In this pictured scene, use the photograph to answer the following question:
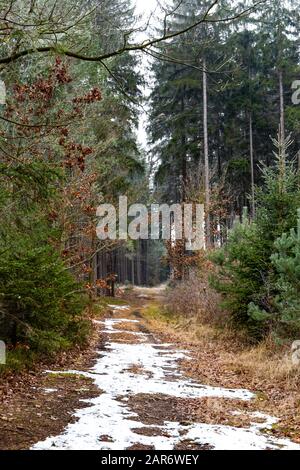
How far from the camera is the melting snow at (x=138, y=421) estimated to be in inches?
193

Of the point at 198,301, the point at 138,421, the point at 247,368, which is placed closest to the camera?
the point at 138,421

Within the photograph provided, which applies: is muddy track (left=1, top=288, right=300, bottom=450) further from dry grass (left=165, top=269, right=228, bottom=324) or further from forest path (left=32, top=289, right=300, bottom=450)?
dry grass (left=165, top=269, right=228, bottom=324)

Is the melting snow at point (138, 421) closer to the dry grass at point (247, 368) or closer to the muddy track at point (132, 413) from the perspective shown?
the muddy track at point (132, 413)

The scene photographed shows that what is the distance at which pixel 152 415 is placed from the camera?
20.2 feet

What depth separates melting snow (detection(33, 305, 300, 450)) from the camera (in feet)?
16.1

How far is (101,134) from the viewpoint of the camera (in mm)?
17656

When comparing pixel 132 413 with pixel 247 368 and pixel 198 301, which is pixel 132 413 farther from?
pixel 198 301

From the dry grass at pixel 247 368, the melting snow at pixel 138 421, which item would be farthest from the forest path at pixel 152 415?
the dry grass at pixel 247 368

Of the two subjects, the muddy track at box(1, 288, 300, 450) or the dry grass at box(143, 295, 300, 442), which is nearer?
the muddy track at box(1, 288, 300, 450)

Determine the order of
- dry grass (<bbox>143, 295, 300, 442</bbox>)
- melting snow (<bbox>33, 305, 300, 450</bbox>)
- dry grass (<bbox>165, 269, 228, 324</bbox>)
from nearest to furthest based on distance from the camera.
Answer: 1. melting snow (<bbox>33, 305, 300, 450</bbox>)
2. dry grass (<bbox>143, 295, 300, 442</bbox>)
3. dry grass (<bbox>165, 269, 228, 324</bbox>)

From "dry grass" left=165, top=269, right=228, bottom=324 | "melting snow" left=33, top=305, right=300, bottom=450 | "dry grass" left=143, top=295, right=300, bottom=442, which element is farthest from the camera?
"dry grass" left=165, top=269, right=228, bottom=324

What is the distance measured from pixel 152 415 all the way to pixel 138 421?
415 millimetres

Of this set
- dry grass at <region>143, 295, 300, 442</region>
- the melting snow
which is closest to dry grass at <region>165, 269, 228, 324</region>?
dry grass at <region>143, 295, 300, 442</region>

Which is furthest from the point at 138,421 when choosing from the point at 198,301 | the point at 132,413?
the point at 198,301
